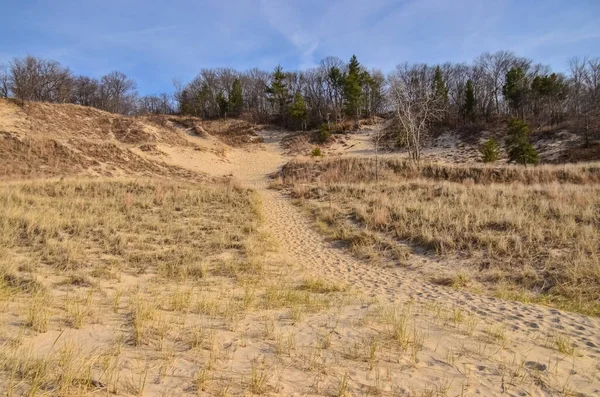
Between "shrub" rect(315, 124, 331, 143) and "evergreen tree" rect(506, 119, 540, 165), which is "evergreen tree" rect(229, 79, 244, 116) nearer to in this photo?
"shrub" rect(315, 124, 331, 143)

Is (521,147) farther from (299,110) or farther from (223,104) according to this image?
(223,104)

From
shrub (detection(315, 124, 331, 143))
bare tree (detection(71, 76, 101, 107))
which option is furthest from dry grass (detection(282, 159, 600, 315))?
bare tree (detection(71, 76, 101, 107))

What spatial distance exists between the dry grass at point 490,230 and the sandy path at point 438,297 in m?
0.63

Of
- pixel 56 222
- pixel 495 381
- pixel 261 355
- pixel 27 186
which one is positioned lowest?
pixel 495 381

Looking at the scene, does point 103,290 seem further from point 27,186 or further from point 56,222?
point 27,186

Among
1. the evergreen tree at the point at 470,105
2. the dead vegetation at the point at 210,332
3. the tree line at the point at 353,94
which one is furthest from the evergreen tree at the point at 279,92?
the dead vegetation at the point at 210,332

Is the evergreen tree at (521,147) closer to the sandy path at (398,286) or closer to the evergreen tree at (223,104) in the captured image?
the sandy path at (398,286)

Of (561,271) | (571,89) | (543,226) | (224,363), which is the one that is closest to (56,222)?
(224,363)

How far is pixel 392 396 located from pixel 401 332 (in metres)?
1.23

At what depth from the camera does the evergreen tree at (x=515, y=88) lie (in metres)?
40.9

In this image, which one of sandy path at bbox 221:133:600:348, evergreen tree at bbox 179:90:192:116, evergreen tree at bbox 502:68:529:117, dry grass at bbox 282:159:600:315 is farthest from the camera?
evergreen tree at bbox 179:90:192:116

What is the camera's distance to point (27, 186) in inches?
576

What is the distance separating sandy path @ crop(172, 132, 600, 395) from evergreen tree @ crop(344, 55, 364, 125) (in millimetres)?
36440

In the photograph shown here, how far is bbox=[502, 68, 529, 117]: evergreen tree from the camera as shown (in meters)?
40.9
